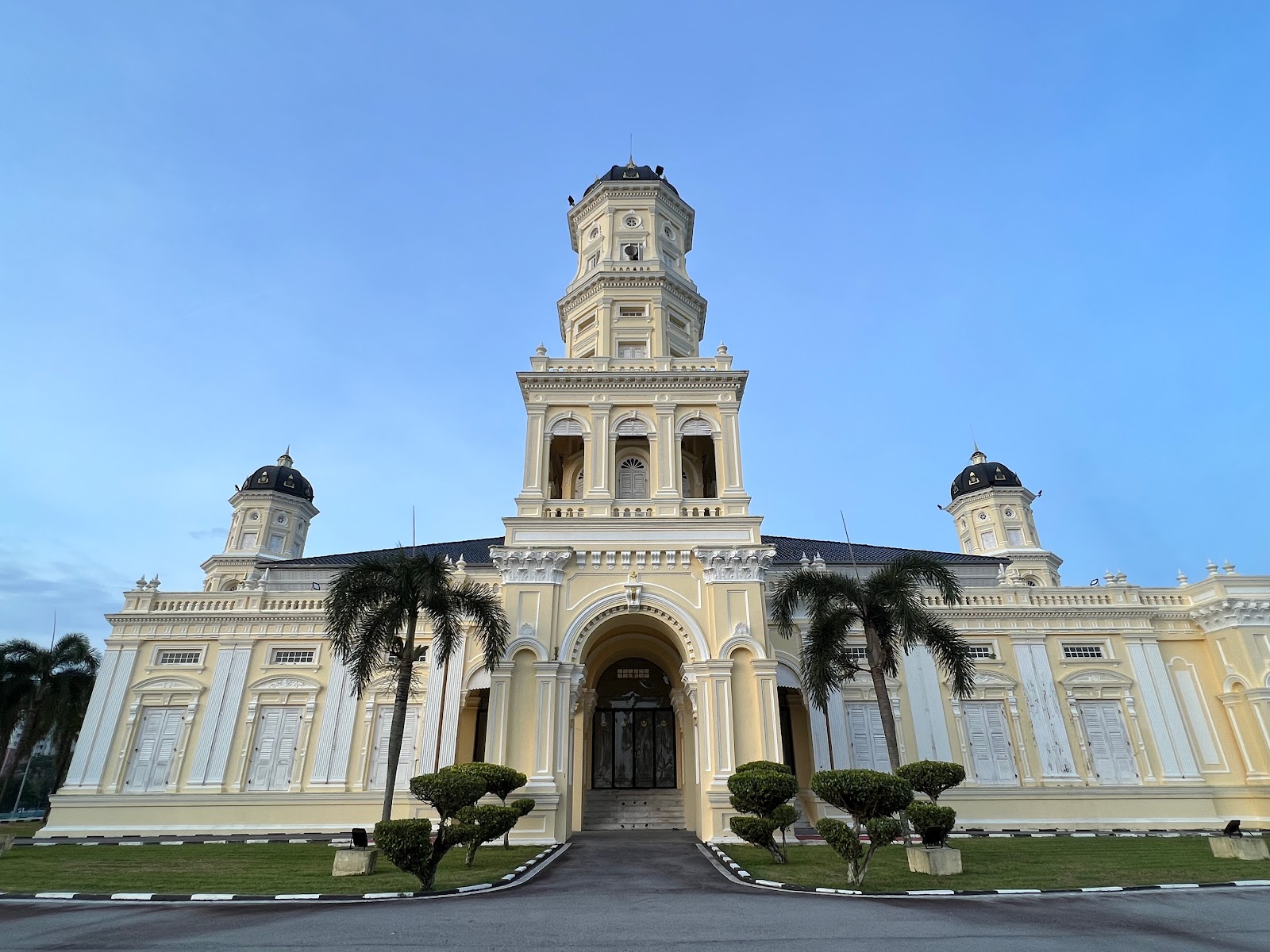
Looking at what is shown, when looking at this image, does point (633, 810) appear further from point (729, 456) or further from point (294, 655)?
point (294, 655)

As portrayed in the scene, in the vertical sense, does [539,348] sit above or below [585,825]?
above

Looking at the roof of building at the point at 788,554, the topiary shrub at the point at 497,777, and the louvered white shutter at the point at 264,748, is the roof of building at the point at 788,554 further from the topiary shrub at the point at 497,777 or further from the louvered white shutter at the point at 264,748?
the topiary shrub at the point at 497,777

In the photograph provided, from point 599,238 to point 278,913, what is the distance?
27.0 meters

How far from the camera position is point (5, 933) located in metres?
8.55

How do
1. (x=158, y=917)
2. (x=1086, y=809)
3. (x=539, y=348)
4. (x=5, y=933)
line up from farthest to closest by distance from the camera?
(x=539, y=348) < (x=1086, y=809) < (x=158, y=917) < (x=5, y=933)

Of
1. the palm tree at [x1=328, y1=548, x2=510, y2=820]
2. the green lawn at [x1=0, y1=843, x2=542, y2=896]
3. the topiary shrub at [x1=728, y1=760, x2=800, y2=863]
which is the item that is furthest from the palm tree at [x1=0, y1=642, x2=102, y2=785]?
the topiary shrub at [x1=728, y1=760, x2=800, y2=863]

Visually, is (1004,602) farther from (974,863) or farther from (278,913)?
(278,913)

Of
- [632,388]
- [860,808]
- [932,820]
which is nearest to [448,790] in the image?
[860,808]

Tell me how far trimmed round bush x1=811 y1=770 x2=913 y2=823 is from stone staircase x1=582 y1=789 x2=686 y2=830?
12518mm

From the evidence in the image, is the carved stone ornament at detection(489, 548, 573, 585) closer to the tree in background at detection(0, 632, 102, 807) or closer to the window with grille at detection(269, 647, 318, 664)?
the window with grille at detection(269, 647, 318, 664)

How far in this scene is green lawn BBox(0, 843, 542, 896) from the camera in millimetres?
12219

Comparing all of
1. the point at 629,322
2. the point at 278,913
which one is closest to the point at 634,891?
the point at 278,913

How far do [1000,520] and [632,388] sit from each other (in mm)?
30468

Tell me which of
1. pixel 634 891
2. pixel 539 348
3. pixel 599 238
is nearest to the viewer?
pixel 634 891
